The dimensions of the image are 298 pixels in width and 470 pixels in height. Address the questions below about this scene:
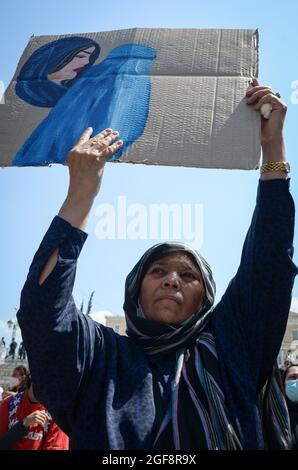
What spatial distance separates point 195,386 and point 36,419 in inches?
89.2

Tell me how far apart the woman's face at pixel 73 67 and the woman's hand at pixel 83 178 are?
85 cm

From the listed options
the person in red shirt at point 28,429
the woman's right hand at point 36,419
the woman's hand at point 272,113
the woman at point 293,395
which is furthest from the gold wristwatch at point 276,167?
the woman's right hand at point 36,419

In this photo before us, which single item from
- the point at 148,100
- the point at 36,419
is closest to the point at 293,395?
the point at 36,419

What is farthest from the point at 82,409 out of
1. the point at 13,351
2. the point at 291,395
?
the point at 13,351

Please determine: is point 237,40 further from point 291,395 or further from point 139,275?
point 291,395

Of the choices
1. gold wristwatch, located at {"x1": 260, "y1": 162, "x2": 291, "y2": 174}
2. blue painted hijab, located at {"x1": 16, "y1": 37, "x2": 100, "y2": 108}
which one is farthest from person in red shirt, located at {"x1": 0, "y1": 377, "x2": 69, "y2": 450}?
gold wristwatch, located at {"x1": 260, "y1": 162, "x2": 291, "y2": 174}

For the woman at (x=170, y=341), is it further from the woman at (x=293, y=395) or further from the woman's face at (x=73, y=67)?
the woman at (x=293, y=395)

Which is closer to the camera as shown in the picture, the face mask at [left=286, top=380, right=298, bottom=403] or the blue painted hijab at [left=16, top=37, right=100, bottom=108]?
the blue painted hijab at [left=16, top=37, right=100, bottom=108]

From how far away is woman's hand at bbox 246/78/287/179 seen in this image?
69.8 inches

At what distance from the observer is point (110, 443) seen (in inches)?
52.1

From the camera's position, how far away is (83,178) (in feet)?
5.15

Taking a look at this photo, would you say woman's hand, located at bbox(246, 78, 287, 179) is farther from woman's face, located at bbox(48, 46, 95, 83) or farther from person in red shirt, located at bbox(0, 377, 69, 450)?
person in red shirt, located at bbox(0, 377, 69, 450)

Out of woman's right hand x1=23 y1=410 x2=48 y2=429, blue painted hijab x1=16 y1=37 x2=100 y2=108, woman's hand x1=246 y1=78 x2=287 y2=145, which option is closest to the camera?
woman's hand x1=246 y1=78 x2=287 y2=145

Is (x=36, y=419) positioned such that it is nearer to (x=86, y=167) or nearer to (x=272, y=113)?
(x=86, y=167)
